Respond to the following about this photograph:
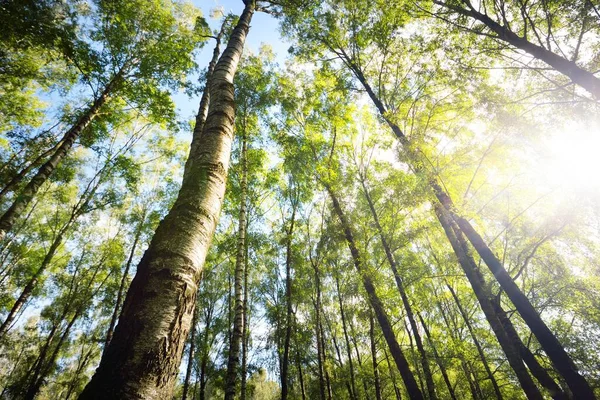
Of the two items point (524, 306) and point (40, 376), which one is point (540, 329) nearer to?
point (524, 306)

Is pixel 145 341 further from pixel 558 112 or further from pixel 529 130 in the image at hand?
pixel 558 112

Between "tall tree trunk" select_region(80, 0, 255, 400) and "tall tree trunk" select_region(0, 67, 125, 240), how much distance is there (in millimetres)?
6745

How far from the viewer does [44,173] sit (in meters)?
6.48

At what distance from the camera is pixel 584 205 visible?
6.91 meters

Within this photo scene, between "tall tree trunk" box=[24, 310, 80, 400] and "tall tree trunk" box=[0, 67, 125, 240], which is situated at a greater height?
"tall tree trunk" box=[0, 67, 125, 240]

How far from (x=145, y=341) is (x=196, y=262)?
15.6 inches

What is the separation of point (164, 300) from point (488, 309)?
657 centimetres

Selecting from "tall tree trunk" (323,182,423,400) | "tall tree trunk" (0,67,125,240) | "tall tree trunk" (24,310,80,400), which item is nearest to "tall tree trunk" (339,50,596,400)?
"tall tree trunk" (323,182,423,400)

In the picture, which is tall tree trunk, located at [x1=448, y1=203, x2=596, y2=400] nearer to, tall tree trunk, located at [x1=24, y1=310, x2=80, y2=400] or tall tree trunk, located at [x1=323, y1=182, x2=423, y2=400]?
tall tree trunk, located at [x1=323, y1=182, x2=423, y2=400]

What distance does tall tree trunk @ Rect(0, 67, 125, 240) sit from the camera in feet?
18.4

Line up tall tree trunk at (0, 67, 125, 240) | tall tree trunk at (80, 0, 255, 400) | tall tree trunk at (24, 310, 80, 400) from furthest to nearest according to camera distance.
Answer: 1. tall tree trunk at (24, 310, 80, 400)
2. tall tree trunk at (0, 67, 125, 240)
3. tall tree trunk at (80, 0, 255, 400)

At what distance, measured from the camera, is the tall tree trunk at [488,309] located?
15.9ft

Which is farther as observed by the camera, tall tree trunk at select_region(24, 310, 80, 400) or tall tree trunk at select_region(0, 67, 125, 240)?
tall tree trunk at select_region(24, 310, 80, 400)

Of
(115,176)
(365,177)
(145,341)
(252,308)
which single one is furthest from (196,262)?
(252,308)
